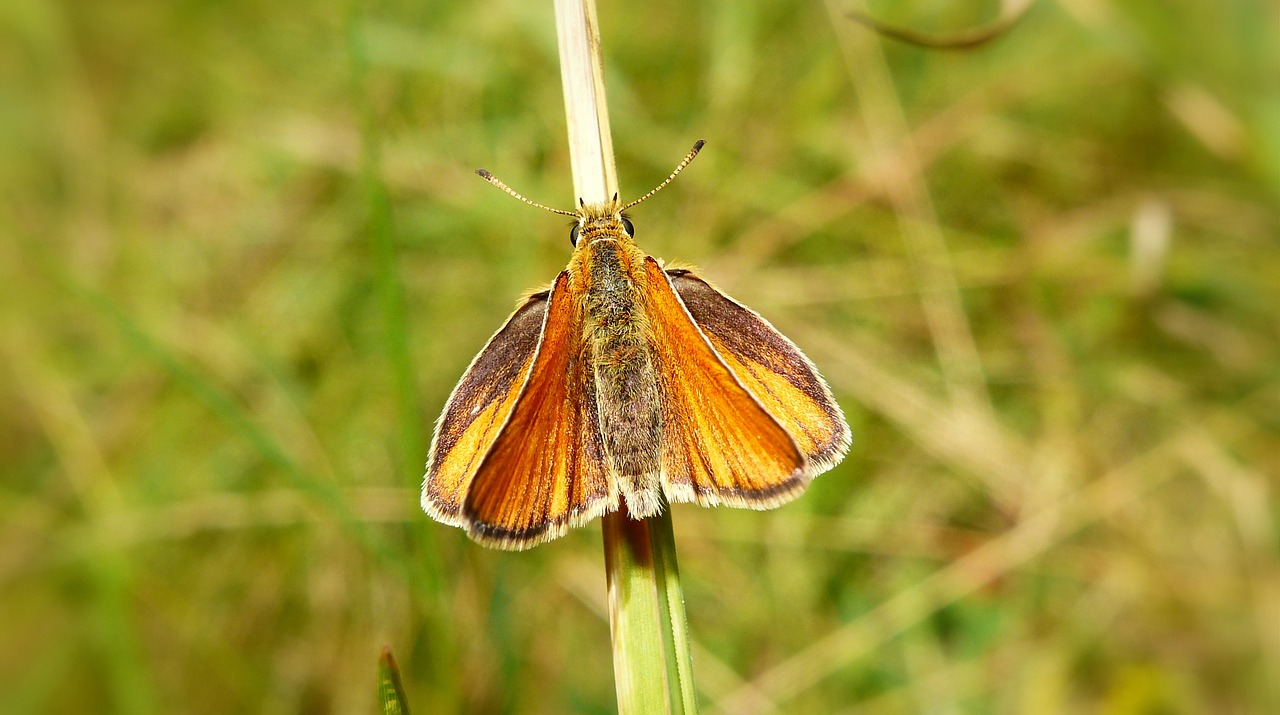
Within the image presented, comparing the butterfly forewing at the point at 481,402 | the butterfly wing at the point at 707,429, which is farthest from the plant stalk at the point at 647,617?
the butterfly forewing at the point at 481,402

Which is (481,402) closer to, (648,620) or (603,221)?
(603,221)

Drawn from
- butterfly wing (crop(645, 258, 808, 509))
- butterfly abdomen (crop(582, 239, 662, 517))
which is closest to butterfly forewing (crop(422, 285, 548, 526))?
butterfly abdomen (crop(582, 239, 662, 517))

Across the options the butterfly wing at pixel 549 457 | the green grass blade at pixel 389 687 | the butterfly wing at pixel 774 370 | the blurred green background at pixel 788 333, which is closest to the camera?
the green grass blade at pixel 389 687

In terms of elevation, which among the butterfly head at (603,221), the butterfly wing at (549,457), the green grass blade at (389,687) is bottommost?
the green grass blade at (389,687)

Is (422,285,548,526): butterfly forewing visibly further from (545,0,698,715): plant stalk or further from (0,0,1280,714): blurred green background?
(0,0,1280,714): blurred green background

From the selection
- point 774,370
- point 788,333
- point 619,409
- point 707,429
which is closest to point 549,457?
point 619,409

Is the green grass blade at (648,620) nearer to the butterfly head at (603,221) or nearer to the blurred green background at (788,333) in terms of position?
the butterfly head at (603,221)

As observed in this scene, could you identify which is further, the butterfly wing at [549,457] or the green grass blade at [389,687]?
the butterfly wing at [549,457]

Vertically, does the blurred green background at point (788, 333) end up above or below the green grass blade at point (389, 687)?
above
